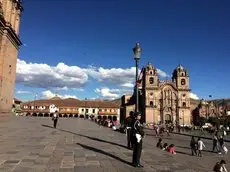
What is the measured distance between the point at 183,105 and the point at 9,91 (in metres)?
73.8

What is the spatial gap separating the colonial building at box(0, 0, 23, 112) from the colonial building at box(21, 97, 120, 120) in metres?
59.9

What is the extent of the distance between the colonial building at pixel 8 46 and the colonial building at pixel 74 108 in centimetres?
5986

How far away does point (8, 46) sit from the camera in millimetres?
40875

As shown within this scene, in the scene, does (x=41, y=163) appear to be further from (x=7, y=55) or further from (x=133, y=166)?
(x=7, y=55)

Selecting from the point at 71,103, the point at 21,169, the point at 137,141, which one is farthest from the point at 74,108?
the point at 21,169

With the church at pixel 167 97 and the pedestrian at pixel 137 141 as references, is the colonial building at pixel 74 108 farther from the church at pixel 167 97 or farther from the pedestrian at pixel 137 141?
the pedestrian at pixel 137 141

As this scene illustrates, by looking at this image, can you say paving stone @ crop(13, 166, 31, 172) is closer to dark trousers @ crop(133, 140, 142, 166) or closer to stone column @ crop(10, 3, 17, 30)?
dark trousers @ crop(133, 140, 142, 166)

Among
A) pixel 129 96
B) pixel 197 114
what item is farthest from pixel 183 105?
pixel 129 96

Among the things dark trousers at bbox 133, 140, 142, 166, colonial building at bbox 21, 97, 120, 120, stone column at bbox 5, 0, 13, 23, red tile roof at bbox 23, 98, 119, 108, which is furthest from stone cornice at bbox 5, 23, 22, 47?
red tile roof at bbox 23, 98, 119, 108

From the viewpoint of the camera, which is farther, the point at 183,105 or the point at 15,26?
the point at 183,105

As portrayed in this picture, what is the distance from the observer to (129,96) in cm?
13538

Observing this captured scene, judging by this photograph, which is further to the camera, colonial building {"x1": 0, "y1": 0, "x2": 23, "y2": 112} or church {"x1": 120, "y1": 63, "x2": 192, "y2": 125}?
church {"x1": 120, "y1": 63, "x2": 192, "y2": 125}

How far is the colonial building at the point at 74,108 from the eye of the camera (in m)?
105

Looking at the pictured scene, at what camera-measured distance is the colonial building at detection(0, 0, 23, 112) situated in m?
38.4
